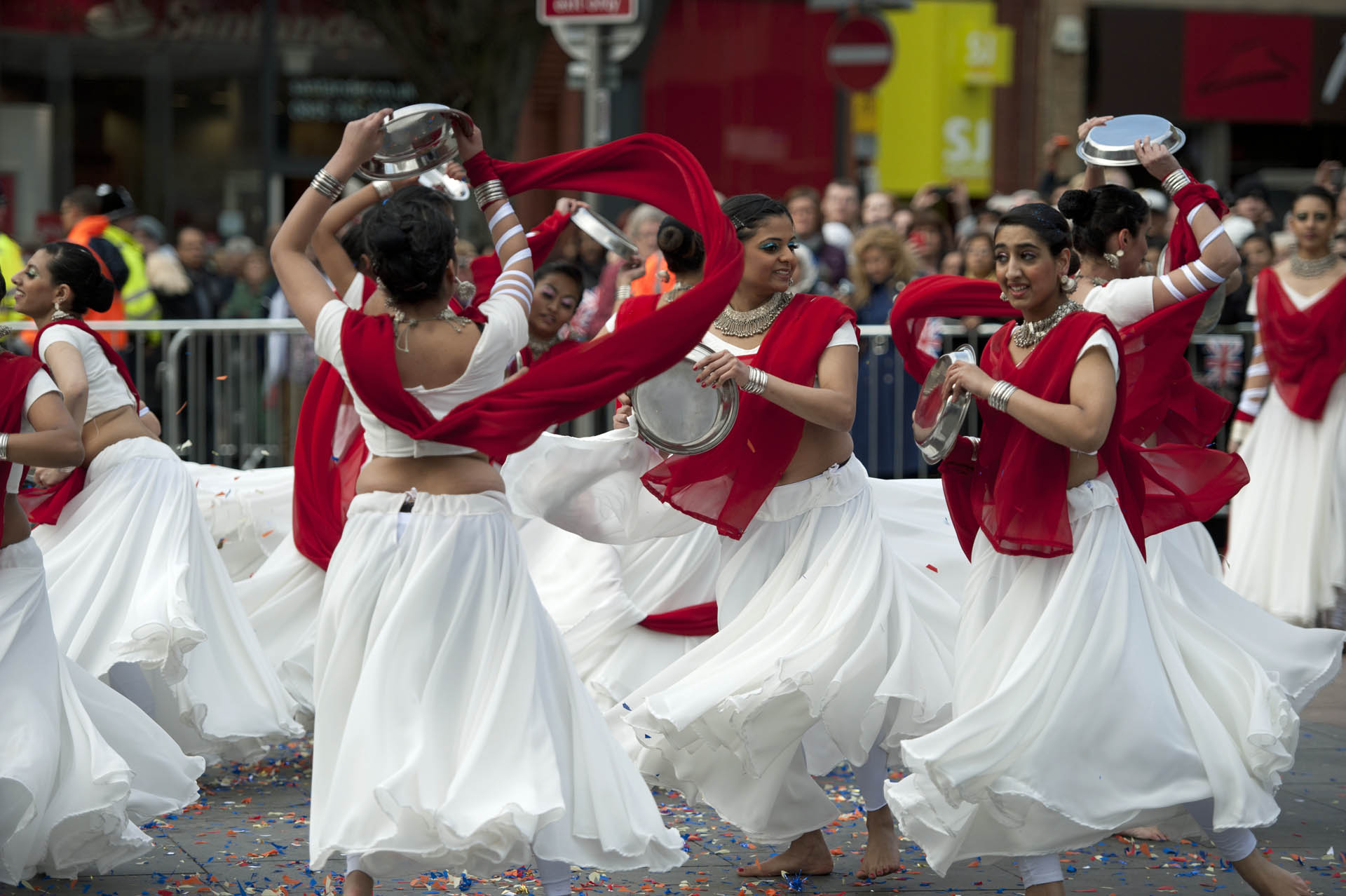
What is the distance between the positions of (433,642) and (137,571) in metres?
2.31

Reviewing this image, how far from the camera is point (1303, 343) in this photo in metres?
9.34

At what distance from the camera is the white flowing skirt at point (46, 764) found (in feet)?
16.6

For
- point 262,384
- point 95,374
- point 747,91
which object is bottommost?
point 262,384

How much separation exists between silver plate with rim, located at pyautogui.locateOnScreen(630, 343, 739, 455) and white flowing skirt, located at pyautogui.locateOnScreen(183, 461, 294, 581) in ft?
9.99

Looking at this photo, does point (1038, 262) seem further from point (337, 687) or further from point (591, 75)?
point (591, 75)

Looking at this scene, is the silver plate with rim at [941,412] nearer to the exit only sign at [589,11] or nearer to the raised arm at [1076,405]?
the raised arm at [1076,405]

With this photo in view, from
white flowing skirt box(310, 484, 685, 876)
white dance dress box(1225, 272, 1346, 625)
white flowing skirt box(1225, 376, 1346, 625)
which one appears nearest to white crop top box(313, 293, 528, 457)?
white flowing skirt box(310, 484, 685, 876)

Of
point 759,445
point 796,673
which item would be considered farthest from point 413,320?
point 796,673

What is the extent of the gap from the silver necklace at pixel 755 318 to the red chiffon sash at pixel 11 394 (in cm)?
204

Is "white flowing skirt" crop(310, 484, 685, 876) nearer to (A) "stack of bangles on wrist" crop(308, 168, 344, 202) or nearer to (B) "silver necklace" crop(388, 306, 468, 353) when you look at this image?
(B) "silver necklace" crop(388, 306, 468, 353)

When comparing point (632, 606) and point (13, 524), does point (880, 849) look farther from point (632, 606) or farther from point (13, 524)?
point (13, 524)

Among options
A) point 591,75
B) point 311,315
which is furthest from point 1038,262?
point 591,75

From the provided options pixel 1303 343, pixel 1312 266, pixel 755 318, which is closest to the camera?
pixel 755 318

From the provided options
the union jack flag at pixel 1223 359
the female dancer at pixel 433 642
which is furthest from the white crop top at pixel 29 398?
the union jack flag at pixel 1223 359
